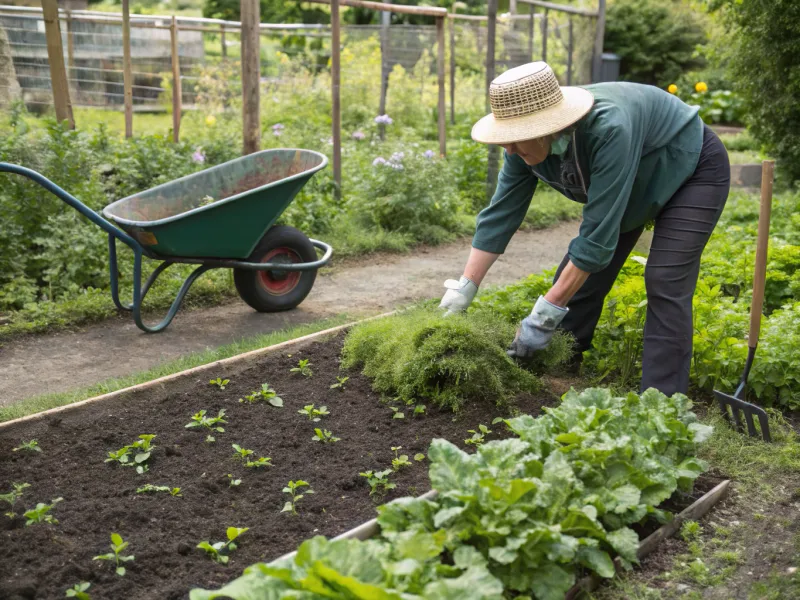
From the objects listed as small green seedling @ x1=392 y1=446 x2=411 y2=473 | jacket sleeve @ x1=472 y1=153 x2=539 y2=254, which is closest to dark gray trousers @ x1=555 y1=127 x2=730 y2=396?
jacket sleeve @ x1=472 y1=153 x2=539 y2=254

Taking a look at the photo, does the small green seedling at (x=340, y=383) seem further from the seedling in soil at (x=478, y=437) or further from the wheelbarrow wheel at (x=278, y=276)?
the wheelbarrow wheel at (x=278, y=276)

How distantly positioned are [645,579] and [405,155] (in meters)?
5.69

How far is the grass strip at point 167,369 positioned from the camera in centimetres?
405

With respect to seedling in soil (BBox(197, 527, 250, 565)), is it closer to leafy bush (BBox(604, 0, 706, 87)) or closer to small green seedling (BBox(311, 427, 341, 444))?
small green seedling (BBox(311, 427, 341, 444))

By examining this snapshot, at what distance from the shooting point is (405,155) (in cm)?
789

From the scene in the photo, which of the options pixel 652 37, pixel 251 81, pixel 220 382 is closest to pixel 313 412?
pixel 220 382

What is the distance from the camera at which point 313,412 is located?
3807 millimetres

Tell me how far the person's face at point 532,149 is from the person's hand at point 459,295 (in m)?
0.72

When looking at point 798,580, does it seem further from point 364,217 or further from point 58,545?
point 364,217

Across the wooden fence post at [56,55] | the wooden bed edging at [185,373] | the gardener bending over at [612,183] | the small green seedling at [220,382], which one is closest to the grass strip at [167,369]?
the wooden bed edging at [185,373]

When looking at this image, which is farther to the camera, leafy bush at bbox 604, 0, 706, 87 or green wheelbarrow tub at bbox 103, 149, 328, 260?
leafy bush at bbox 604, 0, 706, 87

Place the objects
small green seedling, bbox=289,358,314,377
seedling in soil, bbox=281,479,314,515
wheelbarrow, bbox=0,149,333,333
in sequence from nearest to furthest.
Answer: seedling in soil, bbox=281,479,314,515, small green seedling, bbox=289,358,314,377, wheelbarrow, bbox=0,149,333,333

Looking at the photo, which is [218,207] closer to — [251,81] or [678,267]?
[251,81]

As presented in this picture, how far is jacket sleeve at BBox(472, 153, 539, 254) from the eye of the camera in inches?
154
